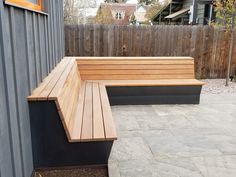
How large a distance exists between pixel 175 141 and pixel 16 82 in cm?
221

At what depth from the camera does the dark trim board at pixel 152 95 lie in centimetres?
474

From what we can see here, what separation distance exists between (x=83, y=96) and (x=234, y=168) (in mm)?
2269

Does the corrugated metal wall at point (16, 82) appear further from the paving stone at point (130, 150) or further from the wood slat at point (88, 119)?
the paving stone at point (130, 150)

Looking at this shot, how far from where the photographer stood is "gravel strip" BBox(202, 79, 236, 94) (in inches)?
245

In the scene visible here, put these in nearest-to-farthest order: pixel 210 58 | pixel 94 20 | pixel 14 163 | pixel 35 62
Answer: pixel 14 163
pixel 35 62
pixel 210 58
pixel 94 20

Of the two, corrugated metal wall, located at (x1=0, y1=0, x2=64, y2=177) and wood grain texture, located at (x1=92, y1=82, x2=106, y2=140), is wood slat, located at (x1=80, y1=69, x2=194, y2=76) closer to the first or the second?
wood grain texture, located at (x1=92, y1=82, x2=106, y2=140)

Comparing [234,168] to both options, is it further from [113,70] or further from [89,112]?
[113,70]

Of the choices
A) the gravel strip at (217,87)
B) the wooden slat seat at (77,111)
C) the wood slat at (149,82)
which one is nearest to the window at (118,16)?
the gravel strip at (217,87)

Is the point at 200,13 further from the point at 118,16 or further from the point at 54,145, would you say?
the point at 118,16

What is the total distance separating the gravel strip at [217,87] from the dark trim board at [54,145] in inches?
169

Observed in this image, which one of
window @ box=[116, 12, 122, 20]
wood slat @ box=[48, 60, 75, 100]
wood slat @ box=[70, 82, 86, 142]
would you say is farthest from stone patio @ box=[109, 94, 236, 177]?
window @ box=[116, 12, 122, 20]

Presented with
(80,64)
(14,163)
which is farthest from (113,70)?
(14,163)

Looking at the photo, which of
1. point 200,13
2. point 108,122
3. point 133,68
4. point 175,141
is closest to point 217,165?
point 175,141

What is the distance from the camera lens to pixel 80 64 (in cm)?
497
